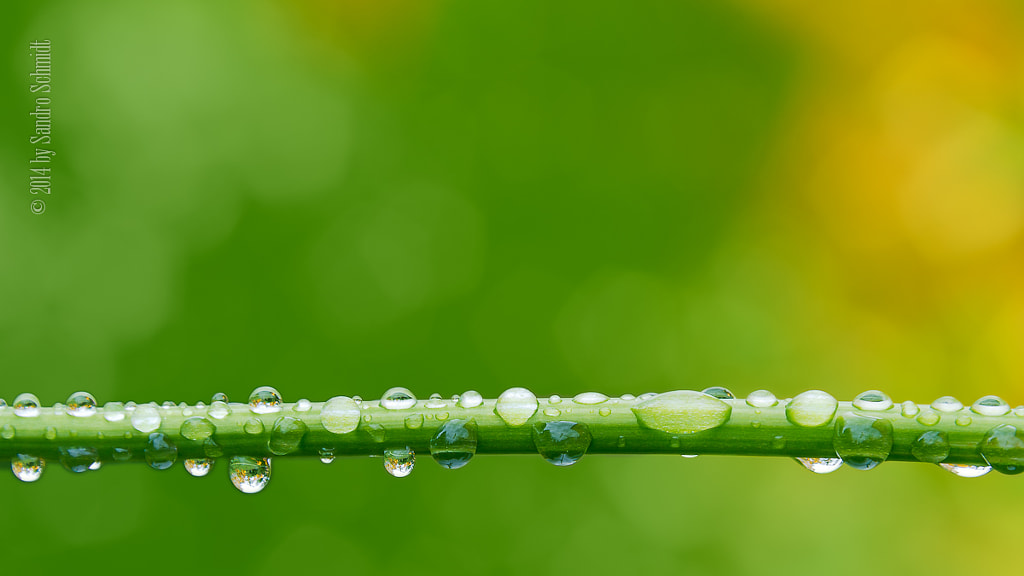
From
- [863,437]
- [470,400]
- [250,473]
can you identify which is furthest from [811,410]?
[250,473]

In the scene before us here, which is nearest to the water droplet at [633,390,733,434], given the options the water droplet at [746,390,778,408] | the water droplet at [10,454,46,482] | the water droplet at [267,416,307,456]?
the water droplet at [746,390,778,408]

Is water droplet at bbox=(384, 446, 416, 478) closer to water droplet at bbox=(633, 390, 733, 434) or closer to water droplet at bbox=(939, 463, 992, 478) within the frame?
water droplet at bbox=(633, 390, 733, 434)

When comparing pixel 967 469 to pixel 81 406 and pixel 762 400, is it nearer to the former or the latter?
pixel 762 400

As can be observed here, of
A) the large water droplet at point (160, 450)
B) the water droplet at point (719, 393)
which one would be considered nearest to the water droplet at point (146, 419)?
the large water droplet at point (160, 450)

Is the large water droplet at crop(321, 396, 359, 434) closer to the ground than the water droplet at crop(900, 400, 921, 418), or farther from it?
closer to the ground

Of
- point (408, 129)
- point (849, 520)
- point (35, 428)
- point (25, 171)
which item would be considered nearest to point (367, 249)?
point (408, 129)

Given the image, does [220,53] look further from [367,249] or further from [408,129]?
[367,249]

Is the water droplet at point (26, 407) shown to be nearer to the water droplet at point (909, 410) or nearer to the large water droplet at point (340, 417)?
the large water droplet at point (340, 417)
